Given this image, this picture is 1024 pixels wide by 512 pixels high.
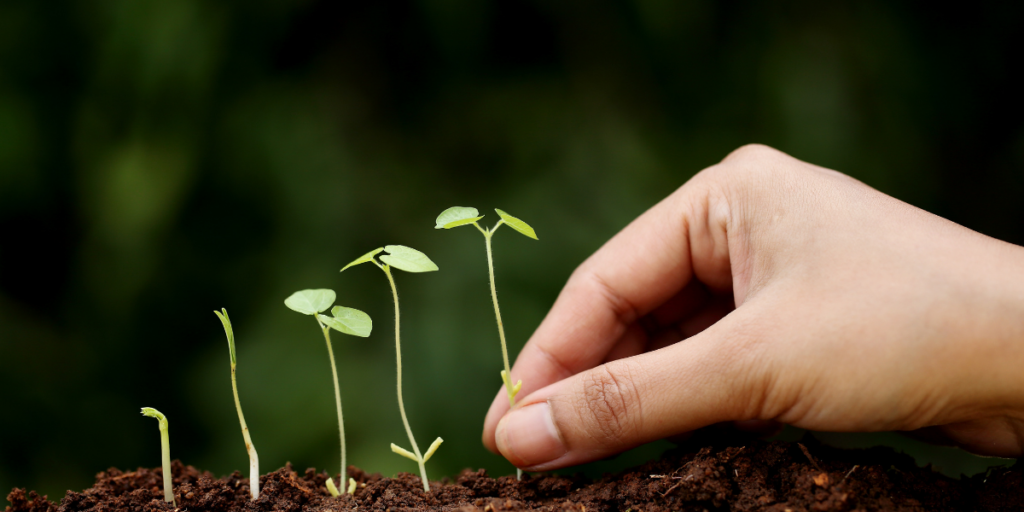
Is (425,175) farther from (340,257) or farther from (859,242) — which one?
(859,242)

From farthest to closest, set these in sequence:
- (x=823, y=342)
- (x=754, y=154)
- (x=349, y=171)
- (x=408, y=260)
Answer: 1. (x=349, y=171)
2. (x=754, y=154)
3. (x=408, y=260)
4. (x=823, y=342)

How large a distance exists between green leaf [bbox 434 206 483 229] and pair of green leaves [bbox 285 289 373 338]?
197 mm

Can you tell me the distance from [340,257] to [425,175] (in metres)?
0.36

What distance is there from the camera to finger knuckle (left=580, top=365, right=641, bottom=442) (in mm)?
879

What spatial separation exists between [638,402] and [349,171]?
3.93 feet

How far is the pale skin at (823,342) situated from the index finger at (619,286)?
0.08 m

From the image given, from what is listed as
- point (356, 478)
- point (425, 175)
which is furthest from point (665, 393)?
point (425, 175)

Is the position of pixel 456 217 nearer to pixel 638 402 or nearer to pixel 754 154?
pixel 638 402

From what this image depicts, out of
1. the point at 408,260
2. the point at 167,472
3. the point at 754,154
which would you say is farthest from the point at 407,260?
the point at 754,154

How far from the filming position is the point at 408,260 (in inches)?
34.2

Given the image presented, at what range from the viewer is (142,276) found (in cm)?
158

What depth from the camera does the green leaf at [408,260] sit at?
33.3 inches

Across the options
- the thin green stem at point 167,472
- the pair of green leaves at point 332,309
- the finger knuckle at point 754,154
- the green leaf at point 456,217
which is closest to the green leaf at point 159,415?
the thin green stem at point 167,472

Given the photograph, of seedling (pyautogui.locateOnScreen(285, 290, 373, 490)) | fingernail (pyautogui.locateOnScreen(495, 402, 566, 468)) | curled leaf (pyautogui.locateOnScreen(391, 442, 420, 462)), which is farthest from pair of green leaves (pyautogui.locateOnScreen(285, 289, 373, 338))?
fingernail (pyautogui.locateOnScreen(495, 402, 566, 468))
